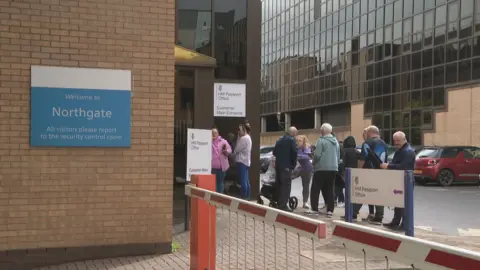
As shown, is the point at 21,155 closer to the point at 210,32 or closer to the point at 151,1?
the point at 151,1

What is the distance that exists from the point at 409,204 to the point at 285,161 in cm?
366

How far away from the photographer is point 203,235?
5.18 metres

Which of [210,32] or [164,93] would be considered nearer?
[164,93]

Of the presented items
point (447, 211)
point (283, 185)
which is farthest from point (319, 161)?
point (447, 211)

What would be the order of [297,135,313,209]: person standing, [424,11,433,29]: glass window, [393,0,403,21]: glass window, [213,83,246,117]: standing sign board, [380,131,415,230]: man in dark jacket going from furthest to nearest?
[393,0,403,21]: glass window
[424,11,433,29]: glass window
[213,83,246,117]: standing sign board
[297,135,313,209]: person standing
[380,131,415,230]: man in dark jacket

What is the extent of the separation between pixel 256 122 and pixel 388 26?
25.0m

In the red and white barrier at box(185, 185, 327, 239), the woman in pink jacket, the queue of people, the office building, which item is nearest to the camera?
the red and white barrier at box(185, 185, 327, 239)

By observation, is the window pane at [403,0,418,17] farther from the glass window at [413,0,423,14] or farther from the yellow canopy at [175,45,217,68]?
the yellow canopy at [175,45,217,68]

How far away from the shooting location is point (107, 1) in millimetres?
6598

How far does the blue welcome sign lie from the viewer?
6320 mm

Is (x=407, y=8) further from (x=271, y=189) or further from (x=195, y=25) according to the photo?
(x=271, y=189)

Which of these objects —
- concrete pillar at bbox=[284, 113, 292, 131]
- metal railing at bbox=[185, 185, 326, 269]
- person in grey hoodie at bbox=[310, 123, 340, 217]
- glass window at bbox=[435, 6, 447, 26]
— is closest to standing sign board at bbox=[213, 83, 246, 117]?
person in grey hoodie at bbox=[310, 123, 340, 217]

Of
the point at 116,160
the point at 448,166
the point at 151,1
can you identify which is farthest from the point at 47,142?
the point at 448,166

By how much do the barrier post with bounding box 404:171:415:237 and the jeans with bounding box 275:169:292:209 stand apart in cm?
353
